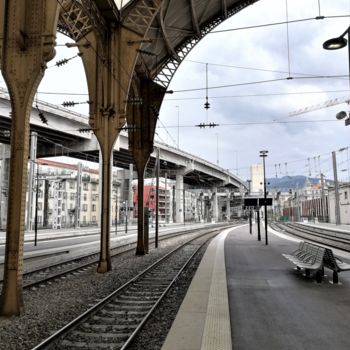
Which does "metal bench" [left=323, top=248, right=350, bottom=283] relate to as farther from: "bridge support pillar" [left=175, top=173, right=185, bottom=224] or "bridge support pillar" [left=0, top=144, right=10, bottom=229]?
"bridge support pillar" [left=175, top=173, right=185, bottom=224]

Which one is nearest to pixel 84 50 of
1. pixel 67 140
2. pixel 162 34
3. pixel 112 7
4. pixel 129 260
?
pixel 112 7

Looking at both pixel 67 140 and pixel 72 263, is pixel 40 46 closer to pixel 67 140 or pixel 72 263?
pixel 72 263

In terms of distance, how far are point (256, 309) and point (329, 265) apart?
464 centimetres

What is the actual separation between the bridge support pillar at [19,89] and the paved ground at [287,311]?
464cm

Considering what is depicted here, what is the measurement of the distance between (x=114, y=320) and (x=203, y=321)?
1.86 metres

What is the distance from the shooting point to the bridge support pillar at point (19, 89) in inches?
348

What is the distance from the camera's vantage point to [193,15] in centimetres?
2484

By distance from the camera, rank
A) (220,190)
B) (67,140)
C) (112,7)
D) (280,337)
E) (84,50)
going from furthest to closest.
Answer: (220,190) → (67,140) → (84,50) → (112,7) → (280,337)

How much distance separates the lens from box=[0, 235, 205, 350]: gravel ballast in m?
7.10

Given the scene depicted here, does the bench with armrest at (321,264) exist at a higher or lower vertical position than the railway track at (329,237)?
higher

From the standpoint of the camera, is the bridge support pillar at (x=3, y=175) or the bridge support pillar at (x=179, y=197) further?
the bridge support pillar at (x=179, y=197)

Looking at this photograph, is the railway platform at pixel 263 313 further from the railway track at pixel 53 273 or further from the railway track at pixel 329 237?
the railway track at pixel 329 237

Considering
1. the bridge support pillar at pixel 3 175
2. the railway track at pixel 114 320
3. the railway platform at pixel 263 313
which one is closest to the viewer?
the railway platform at pixel 263 313

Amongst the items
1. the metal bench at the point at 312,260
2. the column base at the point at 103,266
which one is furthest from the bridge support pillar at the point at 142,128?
the metal bench at the point at 312,260
